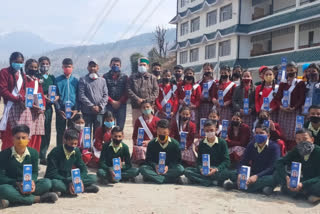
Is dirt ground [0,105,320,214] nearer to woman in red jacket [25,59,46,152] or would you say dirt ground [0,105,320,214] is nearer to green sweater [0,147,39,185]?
green sweater [0,147,39,185]

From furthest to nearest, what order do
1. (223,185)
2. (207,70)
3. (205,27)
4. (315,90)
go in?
1. (205,27)
2. (207,70)
3. (315,90)
4. (223,185)

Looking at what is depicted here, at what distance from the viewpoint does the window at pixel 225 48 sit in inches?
1262

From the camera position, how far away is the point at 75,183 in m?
5.30

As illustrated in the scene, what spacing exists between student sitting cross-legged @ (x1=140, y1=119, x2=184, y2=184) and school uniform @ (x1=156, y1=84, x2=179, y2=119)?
192cm

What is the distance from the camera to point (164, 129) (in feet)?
21.7

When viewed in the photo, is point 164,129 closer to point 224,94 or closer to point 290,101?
point 224,94

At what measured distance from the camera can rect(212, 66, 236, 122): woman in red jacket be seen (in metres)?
8.09

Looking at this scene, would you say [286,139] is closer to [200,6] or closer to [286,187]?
[286,187]

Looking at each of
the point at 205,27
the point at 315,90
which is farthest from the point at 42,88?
the point at 205,27

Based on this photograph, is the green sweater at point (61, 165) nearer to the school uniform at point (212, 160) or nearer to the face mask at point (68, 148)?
the face mask at point (68, 148)

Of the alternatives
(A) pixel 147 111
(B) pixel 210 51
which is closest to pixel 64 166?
(A) pixel 147 111

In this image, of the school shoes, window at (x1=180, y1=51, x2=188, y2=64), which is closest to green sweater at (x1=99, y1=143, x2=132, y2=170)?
the school shoes

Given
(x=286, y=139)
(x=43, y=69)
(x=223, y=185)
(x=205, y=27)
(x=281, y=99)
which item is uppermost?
(x=205, y=27)

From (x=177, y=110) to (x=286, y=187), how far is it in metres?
3.56
